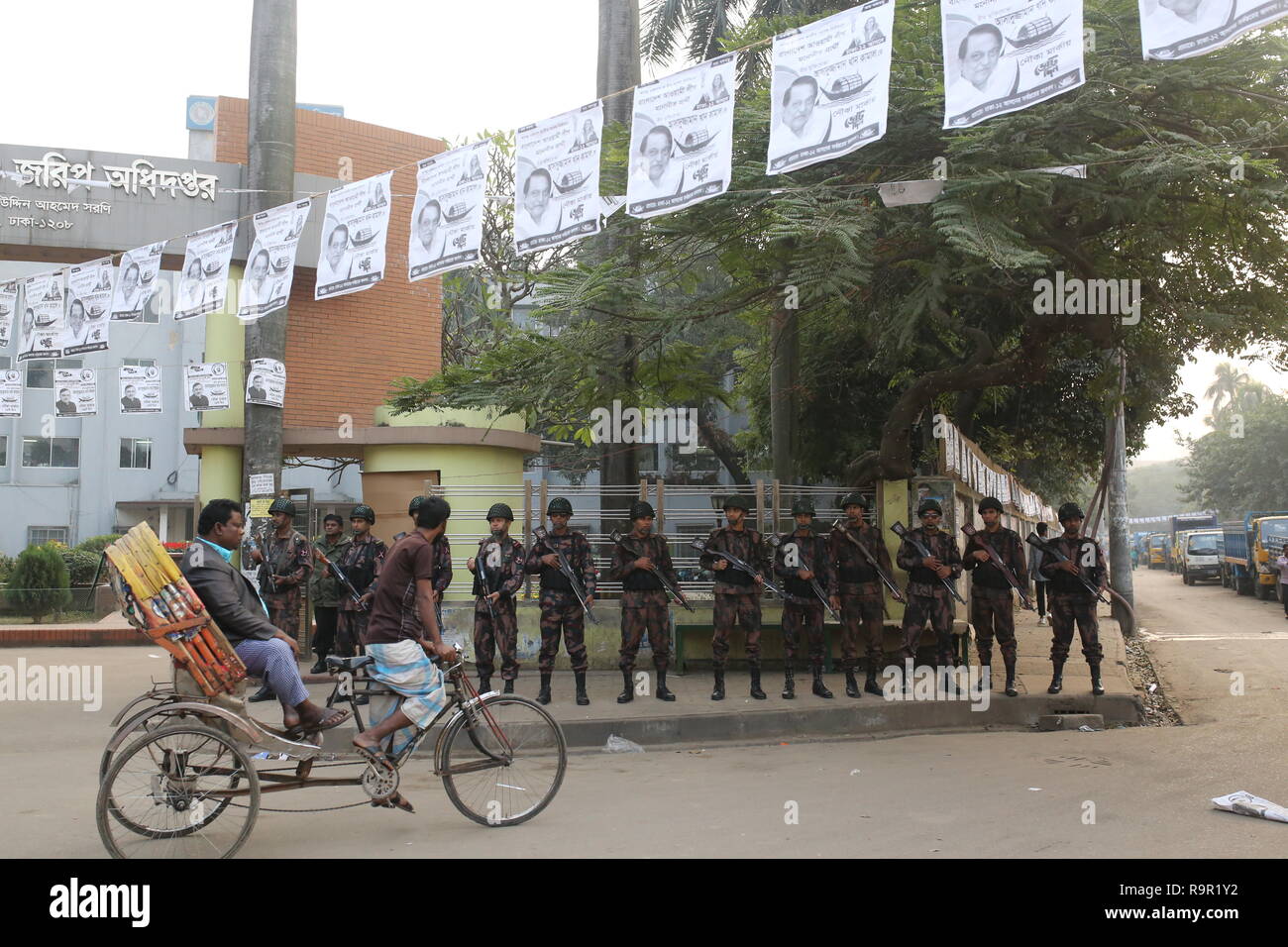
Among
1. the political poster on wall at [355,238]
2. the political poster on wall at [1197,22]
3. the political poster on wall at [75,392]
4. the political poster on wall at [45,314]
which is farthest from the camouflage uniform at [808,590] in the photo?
the political poster on wall at [45,314]

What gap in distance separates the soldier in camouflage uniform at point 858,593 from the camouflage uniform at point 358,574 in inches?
178

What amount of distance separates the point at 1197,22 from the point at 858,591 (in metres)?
5.55

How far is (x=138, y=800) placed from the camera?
5.01 m

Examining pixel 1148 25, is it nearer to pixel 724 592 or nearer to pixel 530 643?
pixel 724 592

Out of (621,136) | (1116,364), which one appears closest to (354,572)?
(621,136)

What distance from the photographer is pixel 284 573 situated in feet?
35.0

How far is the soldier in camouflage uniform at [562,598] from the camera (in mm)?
9461

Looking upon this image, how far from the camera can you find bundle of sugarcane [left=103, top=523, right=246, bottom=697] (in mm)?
5098

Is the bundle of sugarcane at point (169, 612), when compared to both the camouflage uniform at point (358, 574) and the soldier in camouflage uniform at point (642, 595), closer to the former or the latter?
the soldier in camouflage uniform at point (642, 595)

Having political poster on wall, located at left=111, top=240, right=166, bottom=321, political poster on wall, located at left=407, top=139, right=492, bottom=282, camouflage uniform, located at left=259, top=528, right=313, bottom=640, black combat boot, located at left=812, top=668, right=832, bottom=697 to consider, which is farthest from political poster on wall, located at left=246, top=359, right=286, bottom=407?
black combat boot, located at left=812, top=668, right=832, bottom=697

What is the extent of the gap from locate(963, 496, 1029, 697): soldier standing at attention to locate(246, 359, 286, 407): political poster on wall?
23.5 feet

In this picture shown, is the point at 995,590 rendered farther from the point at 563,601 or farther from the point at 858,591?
the point at 563,601

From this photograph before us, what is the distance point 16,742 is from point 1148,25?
984 cm
